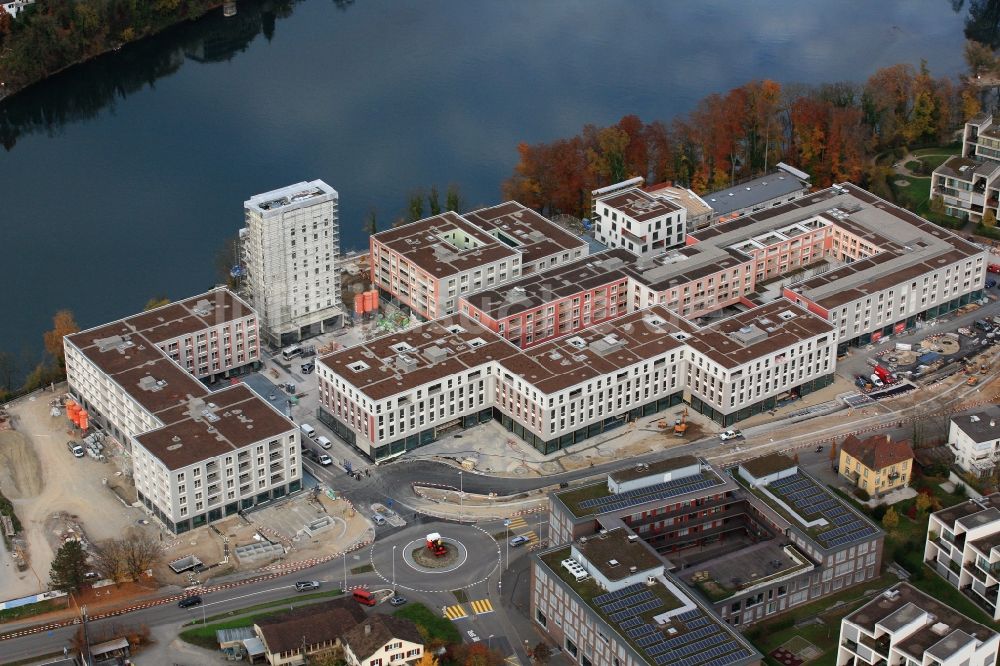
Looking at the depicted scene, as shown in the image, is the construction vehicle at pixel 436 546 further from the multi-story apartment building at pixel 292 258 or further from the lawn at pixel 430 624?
the multi-story apartment building at pixel 292 258

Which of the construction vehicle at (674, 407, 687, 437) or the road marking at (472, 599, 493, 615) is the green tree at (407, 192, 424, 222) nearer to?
the construction vehicle at (674, 407, 687, 437)

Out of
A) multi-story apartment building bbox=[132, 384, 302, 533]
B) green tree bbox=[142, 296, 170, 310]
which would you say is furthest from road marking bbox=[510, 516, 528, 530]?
green tree bbox=[142, 296, 170, 310]

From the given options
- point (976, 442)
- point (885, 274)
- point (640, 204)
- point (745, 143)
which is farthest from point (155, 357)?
point (745, 143)

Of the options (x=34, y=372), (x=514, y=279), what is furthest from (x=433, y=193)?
(x=34, y=372)

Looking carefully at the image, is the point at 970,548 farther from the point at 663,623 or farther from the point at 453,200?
the point at 453,200

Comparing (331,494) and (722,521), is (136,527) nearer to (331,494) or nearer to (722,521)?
(331,494)

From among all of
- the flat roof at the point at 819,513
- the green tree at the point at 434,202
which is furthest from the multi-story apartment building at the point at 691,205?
the flat roof at the point at 819,513
